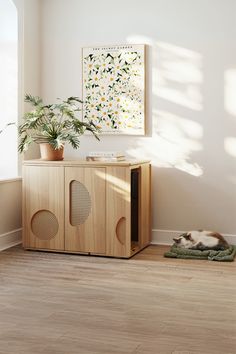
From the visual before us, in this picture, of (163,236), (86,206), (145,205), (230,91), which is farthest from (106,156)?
(230,91)

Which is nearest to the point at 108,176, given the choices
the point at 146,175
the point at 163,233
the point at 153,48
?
the point at 146,175

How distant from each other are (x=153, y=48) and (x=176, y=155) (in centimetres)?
98

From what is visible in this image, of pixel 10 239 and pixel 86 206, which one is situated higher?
pixel 86 206

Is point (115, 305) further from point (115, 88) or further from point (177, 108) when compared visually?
point (115, 88)

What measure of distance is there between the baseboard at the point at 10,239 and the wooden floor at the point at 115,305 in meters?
0.28

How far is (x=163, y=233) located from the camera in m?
5.44

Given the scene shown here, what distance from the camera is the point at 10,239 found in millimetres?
5305

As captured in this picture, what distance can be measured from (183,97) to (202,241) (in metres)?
1.29

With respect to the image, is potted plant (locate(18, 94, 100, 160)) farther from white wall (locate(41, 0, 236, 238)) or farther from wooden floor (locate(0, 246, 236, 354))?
wooden floor (locate(0, 246, 236, 354))

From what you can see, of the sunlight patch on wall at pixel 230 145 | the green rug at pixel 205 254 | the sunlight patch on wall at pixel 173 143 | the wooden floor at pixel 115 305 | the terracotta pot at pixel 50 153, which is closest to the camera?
the wooden floor at pixel 115 305

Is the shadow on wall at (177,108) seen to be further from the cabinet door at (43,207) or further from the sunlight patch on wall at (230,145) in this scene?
the cabinet door at (43,207)

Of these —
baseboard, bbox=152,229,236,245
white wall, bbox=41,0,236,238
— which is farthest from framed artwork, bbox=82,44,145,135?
baseboard, bbox=152,229,236,245

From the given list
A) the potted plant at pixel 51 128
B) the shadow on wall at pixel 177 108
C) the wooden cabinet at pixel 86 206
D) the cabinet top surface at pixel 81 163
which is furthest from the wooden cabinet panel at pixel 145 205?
the potted plant at pixel 51 128

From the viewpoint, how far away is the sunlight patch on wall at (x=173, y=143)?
5.29 metres
